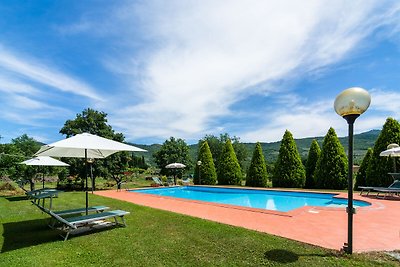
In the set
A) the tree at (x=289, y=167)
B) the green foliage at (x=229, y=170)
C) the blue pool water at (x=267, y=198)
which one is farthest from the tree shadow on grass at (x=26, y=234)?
the green foliage at (x=229, y=170)

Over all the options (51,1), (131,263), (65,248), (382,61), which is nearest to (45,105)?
(51,1)

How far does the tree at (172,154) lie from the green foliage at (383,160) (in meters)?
21.5

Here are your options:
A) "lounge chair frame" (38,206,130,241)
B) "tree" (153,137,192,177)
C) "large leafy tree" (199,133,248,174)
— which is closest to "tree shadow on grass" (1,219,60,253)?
"lounge chair frame" (38,206,130,241)

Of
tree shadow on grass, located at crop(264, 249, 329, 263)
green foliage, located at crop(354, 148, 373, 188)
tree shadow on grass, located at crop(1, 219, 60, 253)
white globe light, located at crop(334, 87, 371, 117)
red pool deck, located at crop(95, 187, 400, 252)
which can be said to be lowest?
tree shadow on grass, located at crop(1, 219, 60, 253)

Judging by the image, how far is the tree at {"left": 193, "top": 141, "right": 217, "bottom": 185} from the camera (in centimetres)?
2091

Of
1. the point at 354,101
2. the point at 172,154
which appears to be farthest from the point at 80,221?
the point at 172,154

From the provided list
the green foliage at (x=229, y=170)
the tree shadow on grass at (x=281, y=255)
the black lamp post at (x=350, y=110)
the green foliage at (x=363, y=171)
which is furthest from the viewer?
the green foliage at (x=229, y=170)

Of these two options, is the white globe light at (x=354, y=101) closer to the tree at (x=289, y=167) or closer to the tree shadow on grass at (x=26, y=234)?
the tree shadow on grass at (x=26, y=234)

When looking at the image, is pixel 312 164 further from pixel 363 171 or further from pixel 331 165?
pixel 363 171

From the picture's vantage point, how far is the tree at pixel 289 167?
16.4 metres

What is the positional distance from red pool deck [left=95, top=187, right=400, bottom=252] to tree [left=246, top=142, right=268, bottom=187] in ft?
29.9

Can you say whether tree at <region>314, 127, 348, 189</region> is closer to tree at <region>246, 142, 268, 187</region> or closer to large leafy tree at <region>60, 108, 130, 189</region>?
tree at <region>246, 142, 268, 187</region>

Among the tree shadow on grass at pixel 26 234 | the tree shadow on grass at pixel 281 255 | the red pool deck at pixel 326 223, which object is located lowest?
the tree shadow on grass at pixel 26 234

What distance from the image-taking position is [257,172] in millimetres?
18125
